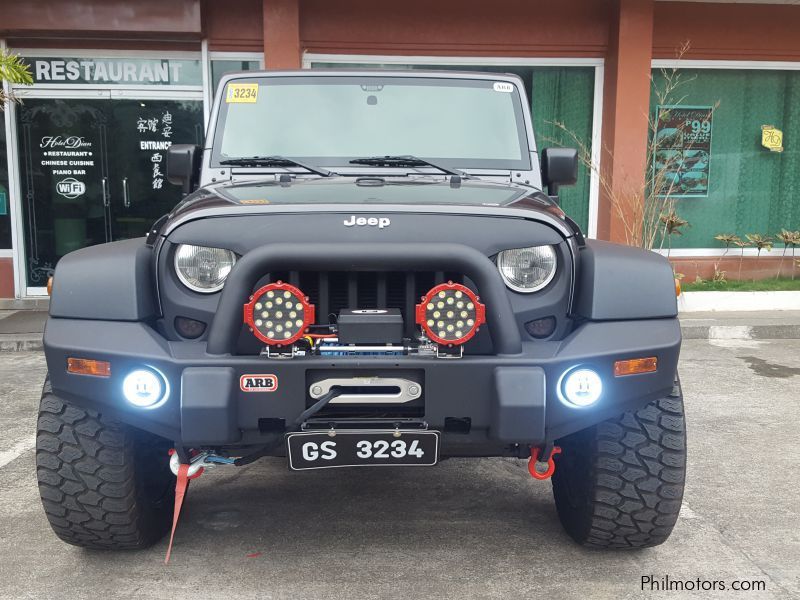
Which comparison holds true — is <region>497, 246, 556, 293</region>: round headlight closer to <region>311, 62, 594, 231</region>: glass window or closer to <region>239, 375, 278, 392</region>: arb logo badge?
<region>239, 375, 278, 392</region>: arb logo badge

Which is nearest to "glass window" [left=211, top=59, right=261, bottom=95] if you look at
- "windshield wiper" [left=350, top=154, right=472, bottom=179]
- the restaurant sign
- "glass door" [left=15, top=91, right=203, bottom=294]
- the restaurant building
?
the restaurant building

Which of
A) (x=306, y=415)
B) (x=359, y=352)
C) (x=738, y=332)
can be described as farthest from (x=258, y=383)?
(x=738, y=332)

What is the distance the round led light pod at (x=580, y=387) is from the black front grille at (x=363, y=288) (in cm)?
49

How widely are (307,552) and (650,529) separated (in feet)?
4.30

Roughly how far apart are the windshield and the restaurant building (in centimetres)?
612

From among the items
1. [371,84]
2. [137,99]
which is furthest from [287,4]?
[371,84]

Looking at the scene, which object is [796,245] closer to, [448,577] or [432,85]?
[432,85]

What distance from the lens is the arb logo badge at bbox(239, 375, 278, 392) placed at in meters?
2.50

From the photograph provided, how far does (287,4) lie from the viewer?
952 centimetres

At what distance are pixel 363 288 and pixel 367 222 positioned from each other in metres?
0.23

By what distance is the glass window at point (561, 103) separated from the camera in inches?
414

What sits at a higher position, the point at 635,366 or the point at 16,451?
the point at 635,366

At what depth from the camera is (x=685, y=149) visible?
10711 mm

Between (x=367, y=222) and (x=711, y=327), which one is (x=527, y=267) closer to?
(x=367, y=222)
